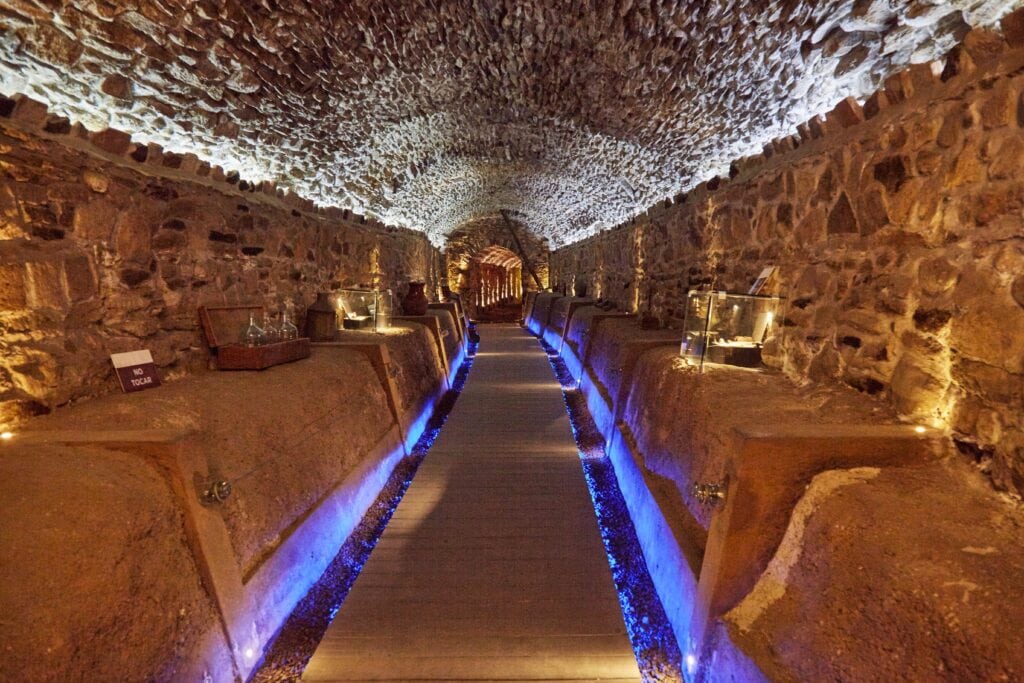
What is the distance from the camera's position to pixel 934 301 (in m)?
1.93

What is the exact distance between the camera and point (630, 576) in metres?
2.78

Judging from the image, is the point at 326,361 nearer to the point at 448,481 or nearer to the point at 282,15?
Result: the point at 448,481

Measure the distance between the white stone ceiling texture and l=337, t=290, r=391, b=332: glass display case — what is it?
4.84 feet

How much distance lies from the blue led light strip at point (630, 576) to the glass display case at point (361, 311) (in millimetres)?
3059

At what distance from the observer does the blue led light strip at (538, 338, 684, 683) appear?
216 cm

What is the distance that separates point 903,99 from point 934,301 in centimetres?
100

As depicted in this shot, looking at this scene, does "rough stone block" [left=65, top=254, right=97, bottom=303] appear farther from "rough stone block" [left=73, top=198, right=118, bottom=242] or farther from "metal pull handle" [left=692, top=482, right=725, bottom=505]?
"metal pull handle" [left=692, top=482, right=725, bottom=505]

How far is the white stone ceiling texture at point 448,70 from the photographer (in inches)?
106

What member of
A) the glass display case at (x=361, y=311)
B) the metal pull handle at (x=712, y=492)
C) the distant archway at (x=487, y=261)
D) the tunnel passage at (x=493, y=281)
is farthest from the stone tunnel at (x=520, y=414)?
the tunnel passage at (x=493, y=281)

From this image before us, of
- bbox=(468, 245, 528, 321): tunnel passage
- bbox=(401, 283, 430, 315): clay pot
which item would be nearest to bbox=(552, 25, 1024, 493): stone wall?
bbox=(401, 283, 430, 315): clay pot

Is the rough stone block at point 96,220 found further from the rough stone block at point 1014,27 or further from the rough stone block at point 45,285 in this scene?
the rough stone block at point 1014,27

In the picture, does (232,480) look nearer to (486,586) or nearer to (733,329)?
(486,586)

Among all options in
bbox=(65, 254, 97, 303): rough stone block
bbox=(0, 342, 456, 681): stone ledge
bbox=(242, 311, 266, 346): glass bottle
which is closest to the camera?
bbox=(0, 342, 456, 681): stone ledge

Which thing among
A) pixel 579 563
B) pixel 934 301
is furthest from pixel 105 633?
pixel 934 301
